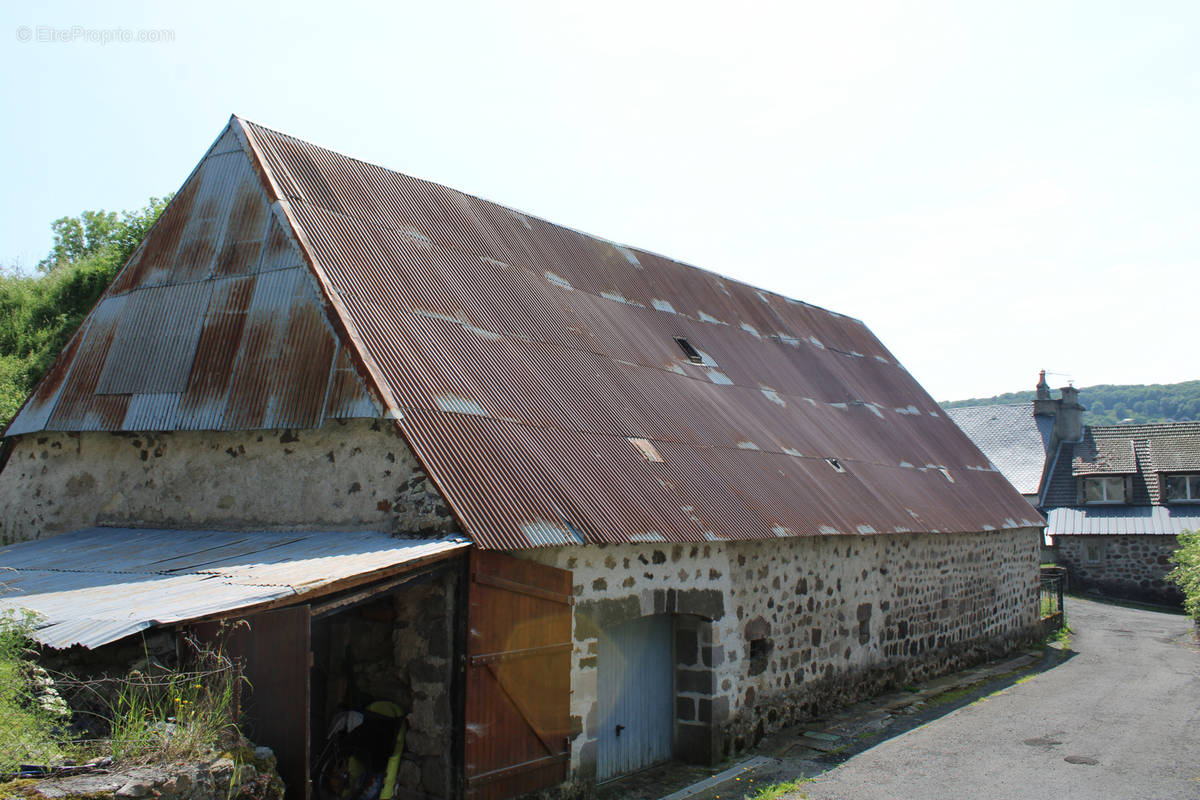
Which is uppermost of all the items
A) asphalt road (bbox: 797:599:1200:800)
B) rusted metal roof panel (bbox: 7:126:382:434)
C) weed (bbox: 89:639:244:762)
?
rusted metal roof panel (bbox: 7:126:382:434)

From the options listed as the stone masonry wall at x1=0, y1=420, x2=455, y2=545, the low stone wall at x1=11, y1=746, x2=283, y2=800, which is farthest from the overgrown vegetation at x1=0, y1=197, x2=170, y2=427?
the low stone wall at x1=11, y1=746, x2=283, y2=800

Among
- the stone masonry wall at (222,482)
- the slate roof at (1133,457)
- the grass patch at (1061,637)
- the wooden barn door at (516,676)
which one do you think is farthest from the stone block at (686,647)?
the slate roof at (1133,457)

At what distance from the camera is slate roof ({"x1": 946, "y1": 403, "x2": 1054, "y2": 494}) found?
28.4 metres

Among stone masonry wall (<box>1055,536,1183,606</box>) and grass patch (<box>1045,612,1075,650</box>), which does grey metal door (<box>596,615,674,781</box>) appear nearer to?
grass patch (<box>1045,612,1075,650</box>)

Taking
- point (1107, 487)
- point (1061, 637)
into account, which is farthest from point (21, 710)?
point (1107, 487)

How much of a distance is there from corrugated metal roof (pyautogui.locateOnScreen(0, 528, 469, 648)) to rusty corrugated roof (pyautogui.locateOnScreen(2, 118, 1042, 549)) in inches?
31.8

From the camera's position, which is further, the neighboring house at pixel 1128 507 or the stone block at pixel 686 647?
the neighboring house at pixel 1128 507

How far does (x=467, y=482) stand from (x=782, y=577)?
4.24m

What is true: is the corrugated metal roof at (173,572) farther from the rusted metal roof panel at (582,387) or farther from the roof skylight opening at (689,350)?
the roof skylight opening at (689,350)

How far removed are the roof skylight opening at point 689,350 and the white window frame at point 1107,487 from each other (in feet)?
65.1

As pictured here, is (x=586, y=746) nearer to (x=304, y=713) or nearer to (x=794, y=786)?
(x=794, y=786)

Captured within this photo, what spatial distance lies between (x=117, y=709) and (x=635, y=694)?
4638 mm

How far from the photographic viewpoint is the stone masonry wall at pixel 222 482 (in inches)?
268

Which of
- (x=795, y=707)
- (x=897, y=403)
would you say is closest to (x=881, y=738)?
(x=795, y=707)
